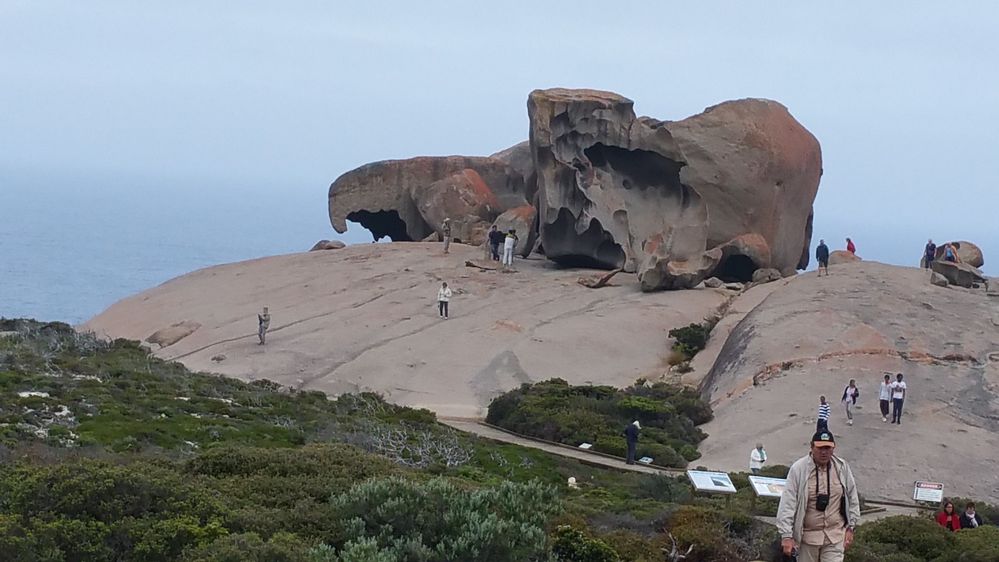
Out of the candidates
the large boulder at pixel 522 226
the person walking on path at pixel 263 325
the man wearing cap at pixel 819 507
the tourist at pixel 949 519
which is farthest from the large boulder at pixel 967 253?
the man wearing cap at pixel 819 507

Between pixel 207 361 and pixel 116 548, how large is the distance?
23.8 m

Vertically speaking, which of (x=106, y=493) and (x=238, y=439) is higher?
(x=106, y=493)

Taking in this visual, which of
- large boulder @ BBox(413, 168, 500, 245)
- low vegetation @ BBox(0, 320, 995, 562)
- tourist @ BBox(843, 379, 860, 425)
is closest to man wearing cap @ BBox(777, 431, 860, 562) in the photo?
low vegetation @ BBox(0, 320, 995, 562)

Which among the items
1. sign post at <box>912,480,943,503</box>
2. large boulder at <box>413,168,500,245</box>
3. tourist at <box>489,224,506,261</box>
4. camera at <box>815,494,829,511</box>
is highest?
large boulder at <box>413,168,500,245</box>

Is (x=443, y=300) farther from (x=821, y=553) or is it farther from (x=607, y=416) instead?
(x=821, y=553)

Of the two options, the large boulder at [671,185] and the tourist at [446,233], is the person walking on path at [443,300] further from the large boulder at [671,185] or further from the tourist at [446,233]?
the tourist at [446,233]

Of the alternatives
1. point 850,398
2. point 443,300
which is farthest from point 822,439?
point 443,300

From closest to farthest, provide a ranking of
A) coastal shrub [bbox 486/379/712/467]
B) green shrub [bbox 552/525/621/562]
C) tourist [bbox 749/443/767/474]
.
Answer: green shrub [bbox 552/525/621/562]
tourist [bbox 749/443/767/474]
coastal shrub [bbox 486/379/712/467]

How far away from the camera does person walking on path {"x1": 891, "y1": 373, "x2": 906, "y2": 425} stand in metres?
24.9

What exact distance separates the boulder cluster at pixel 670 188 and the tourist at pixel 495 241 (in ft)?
4.37

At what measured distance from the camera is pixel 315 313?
127ft

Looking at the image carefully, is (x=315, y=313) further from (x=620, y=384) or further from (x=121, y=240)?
(x=121, y=240)

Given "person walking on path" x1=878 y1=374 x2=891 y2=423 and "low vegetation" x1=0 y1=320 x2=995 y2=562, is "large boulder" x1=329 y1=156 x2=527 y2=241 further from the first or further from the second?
"low vegetation" x1=0 y1=320 x2=995 y2=562

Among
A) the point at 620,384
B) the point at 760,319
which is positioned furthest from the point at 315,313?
the point at 760,319
